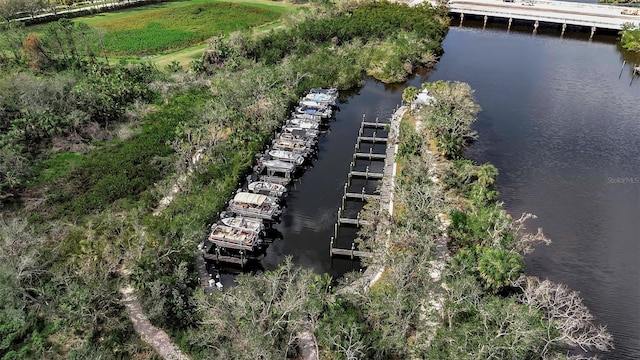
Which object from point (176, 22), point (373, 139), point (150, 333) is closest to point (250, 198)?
point (150, 333)

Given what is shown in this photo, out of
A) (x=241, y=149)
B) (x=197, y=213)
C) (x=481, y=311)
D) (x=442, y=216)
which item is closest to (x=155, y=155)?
(x=241, y=149)

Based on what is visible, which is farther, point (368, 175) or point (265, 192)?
point (368, 175)

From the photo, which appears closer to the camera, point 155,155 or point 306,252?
point 306,252

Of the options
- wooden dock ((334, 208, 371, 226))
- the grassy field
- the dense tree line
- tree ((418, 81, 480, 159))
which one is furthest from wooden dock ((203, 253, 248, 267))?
the dense tree line

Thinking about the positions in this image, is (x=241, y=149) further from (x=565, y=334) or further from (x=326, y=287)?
(x=565, y=334)

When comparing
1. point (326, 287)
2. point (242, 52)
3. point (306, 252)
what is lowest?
point (306, 252)

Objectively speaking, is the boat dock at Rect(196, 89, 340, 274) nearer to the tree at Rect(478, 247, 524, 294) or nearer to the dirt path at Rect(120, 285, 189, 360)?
the dirt path at Rect(120, 285, 189, 360)

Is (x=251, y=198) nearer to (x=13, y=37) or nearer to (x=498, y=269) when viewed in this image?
(x=498, y=269)
